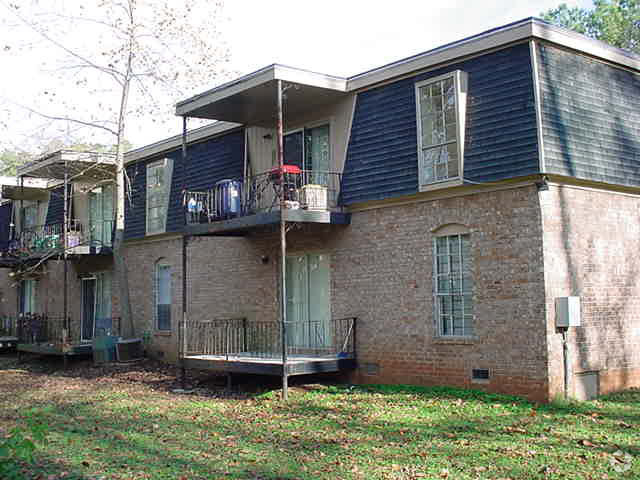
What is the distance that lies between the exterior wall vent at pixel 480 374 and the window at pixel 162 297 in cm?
1075

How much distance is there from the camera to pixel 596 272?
1277 cm

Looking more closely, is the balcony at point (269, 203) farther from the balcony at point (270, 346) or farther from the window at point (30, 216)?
the window at point (30, 216)

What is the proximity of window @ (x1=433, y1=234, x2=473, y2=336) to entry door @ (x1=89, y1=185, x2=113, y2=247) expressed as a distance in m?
13.7

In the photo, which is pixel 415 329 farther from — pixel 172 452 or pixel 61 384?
pixel 61 384

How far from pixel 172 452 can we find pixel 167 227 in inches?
480

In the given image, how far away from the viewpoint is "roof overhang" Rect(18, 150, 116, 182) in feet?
68.9

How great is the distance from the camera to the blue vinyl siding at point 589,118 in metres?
12.1

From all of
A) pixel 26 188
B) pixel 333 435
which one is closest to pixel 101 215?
pixel 26 188

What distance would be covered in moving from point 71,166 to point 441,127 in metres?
13.1

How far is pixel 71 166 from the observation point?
21.9 metres

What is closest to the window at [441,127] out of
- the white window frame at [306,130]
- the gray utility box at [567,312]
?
the white window frame at [306,130]

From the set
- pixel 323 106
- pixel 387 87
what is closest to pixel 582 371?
pixel 387 87

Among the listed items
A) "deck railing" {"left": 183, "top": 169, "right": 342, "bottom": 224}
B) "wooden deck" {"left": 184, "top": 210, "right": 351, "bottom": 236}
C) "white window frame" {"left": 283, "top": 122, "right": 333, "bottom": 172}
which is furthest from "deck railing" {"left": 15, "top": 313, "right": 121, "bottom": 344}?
"white window frame" {"left": 283, "top": 122, "right": 333, "bottom": 172}

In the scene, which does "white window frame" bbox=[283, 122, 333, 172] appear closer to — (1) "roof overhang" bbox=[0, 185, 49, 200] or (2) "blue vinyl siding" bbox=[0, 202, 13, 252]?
(1) "roof overhang" bbox=[0, 185, 49, 200]
